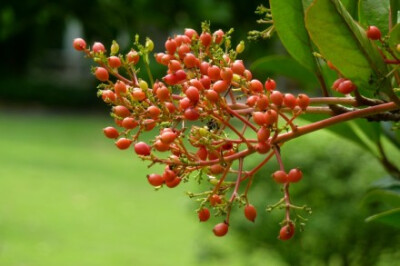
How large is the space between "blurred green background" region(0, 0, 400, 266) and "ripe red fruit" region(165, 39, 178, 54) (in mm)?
602

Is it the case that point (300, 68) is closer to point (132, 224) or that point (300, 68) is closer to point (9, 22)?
point (9, 22)

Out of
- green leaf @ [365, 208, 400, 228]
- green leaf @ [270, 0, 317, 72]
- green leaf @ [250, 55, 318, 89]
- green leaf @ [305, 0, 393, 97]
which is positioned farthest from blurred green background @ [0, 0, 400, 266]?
green leaf @ [305, 0, 393, 97]

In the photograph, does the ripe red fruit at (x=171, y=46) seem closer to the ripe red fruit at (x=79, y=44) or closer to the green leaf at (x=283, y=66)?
the ripe red fruit at (x=79, y=44)

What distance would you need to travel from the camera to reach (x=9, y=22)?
4.46 meters

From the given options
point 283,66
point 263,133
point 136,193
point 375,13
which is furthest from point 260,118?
point 136,193

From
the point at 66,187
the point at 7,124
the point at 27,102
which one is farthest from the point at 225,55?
the point at 27,102

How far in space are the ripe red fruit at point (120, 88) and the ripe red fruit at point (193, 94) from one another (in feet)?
0.34

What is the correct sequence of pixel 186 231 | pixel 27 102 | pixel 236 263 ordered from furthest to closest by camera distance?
pixel 27 102 → pixel 186 231 → pixel 236 263

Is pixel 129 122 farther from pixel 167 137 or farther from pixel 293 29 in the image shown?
pixel 293 29

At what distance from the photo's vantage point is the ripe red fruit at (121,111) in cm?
93

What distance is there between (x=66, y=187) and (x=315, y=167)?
658 centimetres

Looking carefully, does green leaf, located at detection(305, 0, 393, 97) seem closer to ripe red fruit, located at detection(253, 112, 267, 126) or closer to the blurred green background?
ripe red fruit, located at detection(253, 112, 267, 126)

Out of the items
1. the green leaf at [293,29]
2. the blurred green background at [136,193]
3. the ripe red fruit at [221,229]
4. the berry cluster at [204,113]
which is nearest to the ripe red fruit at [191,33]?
the berry cluster at [204,113]

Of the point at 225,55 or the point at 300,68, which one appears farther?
the point at 300,68
